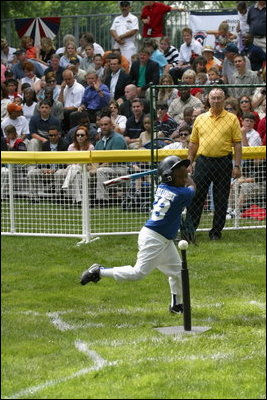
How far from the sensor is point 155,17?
2234 centimetres

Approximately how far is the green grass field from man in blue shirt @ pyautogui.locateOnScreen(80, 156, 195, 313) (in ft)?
1.61

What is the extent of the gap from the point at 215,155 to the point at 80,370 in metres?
6.17

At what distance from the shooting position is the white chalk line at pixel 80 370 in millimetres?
8080

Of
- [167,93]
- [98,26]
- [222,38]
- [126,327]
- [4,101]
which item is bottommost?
[126,327]

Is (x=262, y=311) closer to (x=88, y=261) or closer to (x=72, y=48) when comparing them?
(x=88, y=261)

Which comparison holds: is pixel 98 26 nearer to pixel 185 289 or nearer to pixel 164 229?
pixel 164 229

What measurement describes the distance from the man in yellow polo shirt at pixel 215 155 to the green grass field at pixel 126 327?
0.44 meters

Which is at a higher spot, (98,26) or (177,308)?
(98,26)

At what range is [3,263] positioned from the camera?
45.3ft

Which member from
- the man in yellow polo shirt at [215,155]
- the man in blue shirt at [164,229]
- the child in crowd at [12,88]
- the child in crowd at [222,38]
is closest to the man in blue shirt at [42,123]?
the child in crowd at [12,88]

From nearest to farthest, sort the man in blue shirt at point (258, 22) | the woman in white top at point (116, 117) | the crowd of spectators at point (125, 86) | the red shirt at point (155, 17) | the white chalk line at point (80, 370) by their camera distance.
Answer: the white chalk line at point (80, 370)
the crowd of spectators at point (125, 86)
the woman in white top at point (116, 117)
the man in blue shirt at point (258, 22)
the red shirt at point (155, 17)

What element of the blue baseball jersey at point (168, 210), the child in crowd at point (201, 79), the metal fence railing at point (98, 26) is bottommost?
the blue baseball jersey at point (168, 210)

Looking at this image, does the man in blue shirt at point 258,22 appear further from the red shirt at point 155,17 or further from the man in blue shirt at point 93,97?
the man in blue shirt at point 93,97

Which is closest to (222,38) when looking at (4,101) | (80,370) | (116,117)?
(116,117)
